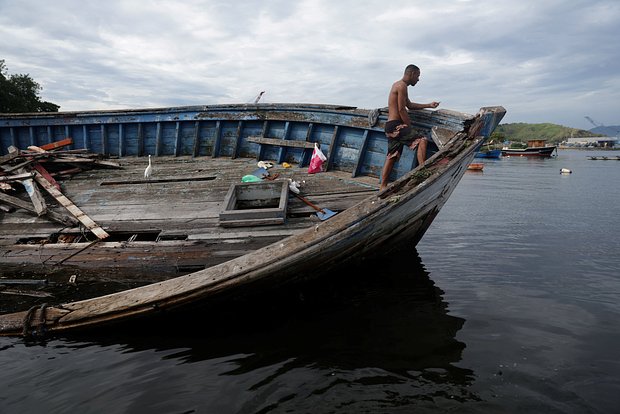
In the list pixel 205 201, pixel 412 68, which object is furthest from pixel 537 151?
pixel 205 201

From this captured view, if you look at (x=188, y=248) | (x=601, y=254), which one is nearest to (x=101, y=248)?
(x=188, y=248)

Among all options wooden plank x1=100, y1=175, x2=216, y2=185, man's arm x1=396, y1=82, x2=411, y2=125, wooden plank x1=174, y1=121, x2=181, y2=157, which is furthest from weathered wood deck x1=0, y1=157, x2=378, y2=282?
wooden plank x1=174, y1=121, x2=181, y2=157

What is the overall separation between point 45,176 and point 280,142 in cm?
462

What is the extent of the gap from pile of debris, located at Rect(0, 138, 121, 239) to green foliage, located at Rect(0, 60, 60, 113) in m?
32.7

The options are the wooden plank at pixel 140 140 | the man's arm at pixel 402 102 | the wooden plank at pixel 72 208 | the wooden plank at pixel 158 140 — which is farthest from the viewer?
the wooden plank at pixel 140 140

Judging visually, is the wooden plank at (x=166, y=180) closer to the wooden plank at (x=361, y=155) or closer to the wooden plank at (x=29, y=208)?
the wooden plank at (x=29, y=208)

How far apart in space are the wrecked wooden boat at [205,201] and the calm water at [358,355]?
0.53 metres

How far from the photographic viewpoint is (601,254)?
7.95 meters

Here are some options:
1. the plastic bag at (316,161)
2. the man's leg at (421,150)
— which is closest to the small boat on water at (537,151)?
the plastic bag at (316,161)

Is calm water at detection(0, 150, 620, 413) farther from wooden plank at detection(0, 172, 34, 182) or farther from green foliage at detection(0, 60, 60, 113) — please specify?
green foliage at detection(0, 60, 60, 113)

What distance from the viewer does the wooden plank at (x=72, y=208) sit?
5.34m

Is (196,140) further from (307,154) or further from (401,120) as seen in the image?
(401,120)

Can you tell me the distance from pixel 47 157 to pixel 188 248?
18.1 feet

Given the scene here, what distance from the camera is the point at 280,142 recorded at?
26.0 ft
